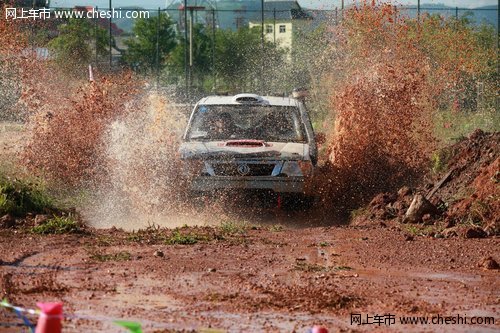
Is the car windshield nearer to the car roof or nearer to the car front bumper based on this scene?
the car roof

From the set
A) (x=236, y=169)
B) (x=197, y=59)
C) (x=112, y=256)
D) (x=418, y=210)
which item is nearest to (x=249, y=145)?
(x=236, y=169)

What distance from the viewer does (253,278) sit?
30.3ft

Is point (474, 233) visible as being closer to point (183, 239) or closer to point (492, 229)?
point (492, 229)

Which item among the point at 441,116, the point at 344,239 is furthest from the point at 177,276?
the point at 441,116

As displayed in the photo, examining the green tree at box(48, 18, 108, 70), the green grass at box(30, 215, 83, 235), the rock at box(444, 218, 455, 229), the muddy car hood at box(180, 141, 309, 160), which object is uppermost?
the muddy car hood at box(180, 141, 309, 160)

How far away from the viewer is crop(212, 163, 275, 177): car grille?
44.5ft

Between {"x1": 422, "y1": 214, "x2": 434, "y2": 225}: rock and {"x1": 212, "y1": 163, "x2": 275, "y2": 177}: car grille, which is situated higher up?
{"x1": 212, "y1": 163, "x2": 275, "y2": 177}: car grille

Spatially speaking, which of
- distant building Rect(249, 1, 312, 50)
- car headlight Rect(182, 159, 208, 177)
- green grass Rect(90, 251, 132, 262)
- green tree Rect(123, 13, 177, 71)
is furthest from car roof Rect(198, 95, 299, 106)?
green tree Rect(123, 13, 177, 71)

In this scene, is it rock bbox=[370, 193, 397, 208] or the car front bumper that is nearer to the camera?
the car front bumper

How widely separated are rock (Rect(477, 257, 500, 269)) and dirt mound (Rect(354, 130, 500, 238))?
5.69 feet

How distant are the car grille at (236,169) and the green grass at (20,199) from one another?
84.0 inches

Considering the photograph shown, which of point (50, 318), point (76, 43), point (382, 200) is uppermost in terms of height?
point (50, 318)

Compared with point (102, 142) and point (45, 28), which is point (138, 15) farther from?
point (102, 142)

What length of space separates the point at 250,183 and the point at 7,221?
3.12 meters
